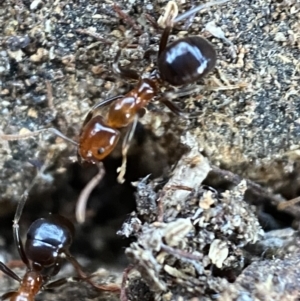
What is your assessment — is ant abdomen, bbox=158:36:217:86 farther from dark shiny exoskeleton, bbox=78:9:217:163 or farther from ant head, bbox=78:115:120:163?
ant head, bbox=78:115:120:163

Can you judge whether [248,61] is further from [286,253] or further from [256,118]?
[286,253]

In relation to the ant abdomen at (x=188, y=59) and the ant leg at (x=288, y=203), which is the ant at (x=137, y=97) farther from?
the ant leg at (x=288, y=203)

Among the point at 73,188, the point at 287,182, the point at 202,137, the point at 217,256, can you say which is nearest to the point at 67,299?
the point at 73,188

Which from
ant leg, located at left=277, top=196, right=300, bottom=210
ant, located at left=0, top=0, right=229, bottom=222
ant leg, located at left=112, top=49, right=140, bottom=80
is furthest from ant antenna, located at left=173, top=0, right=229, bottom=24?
ant leg, located at left=277, top=196, right=300, bottom=210

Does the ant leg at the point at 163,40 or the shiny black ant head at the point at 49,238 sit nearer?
the ant leg at the point at 163,40

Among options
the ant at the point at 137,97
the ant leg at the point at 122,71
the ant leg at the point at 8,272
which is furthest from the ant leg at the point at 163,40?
the ant leg at the point at 8,272

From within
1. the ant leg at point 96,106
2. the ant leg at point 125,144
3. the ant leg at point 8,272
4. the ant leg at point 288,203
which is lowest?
the ant leg at point 8,272

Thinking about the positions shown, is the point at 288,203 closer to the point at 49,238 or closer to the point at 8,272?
the point at 49,238
